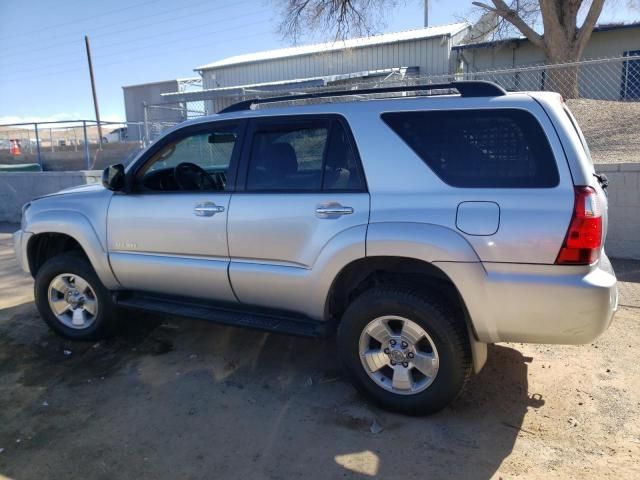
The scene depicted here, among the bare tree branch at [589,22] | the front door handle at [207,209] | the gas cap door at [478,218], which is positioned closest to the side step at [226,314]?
the front door handle at [207,209]

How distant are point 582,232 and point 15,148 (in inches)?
967

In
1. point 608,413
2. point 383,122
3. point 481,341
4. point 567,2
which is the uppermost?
point 567,2

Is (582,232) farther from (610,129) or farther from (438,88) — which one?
(610,129)

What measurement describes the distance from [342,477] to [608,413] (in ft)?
5.86

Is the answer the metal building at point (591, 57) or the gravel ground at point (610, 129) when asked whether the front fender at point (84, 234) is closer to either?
the gravel ground at point (610, 129)

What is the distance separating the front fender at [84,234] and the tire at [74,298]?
0.15 meters

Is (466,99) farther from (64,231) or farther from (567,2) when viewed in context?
(567,2)

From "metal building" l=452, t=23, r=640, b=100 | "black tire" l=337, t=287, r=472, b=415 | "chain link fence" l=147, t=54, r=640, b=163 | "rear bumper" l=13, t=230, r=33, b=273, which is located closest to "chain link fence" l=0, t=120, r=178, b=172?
"chain link fence" l=147, t=54, r=640, b=163

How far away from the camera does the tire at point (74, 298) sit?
14.3 ft

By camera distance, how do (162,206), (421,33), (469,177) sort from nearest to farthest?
(469,177)
(162,206)
(421,33)

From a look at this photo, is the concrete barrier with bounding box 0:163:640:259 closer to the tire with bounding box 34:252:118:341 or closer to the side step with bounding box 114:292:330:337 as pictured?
the side step with bounding box 114:292:330:337

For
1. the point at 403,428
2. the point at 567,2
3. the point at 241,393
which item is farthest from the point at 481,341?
the point at 567,2

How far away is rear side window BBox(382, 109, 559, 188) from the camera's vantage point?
9.21 ft

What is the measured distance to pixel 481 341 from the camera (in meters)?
3.04
